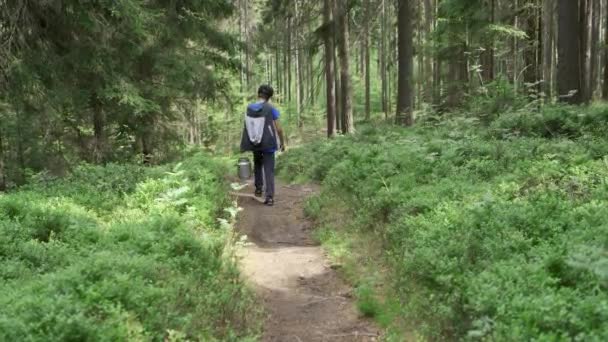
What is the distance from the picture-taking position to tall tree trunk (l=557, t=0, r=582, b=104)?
13.8 m

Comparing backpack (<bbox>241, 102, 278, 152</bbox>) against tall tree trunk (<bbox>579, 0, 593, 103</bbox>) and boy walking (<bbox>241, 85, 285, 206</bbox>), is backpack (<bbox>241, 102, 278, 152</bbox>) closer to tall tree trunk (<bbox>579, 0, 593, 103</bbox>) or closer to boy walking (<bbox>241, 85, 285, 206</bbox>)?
boy walking (<bbox>241, 85, 285, 206</bbox>)

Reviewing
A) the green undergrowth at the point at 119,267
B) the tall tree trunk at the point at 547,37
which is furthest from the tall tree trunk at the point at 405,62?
the green undergrowth at the point at 119,267

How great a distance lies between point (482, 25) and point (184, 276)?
1676 centimetres

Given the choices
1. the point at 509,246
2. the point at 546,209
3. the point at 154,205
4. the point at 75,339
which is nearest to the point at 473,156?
the point at 546,209

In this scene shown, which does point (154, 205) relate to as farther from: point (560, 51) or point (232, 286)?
point (560, 51)

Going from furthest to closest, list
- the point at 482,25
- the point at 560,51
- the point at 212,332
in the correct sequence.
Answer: the point at 482,25 < the point at 560,51 < the point at 212,332

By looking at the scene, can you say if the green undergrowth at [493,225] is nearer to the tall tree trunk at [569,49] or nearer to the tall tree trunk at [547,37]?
the tall tree trunk at [569,49]

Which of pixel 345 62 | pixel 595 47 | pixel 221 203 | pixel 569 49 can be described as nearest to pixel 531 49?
pixel 569 49

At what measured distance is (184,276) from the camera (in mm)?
5266

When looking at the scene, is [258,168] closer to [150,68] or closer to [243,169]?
[243,169]

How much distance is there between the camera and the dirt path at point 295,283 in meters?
5.45

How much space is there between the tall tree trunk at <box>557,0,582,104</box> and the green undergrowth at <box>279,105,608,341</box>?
292 cm

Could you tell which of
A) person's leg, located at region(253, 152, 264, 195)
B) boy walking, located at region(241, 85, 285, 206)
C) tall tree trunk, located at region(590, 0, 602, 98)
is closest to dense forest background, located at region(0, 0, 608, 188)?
tall tree trunk, located at region(590, 0, 602, 98)

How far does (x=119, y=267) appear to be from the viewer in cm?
475
